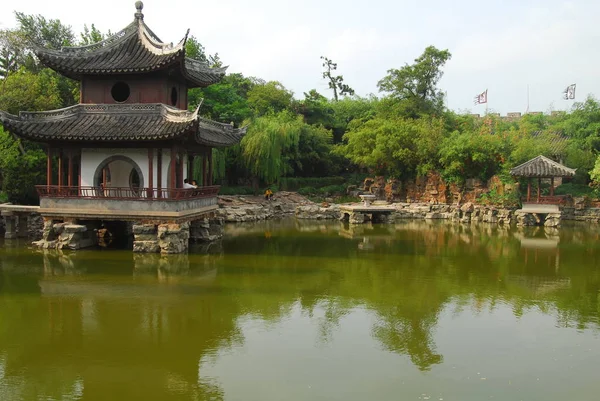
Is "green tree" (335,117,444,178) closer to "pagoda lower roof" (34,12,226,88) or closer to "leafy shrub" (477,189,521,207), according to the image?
"leafy shrub" (477,189,521,207)

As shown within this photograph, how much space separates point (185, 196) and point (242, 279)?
4523 millimetres

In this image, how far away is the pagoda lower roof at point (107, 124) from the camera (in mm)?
15077

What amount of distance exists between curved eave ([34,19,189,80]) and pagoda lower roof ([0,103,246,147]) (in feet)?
3.68

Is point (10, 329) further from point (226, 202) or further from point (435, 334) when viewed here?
point (226, 202)

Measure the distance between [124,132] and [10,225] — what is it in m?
5.98

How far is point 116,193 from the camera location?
16.5 meters

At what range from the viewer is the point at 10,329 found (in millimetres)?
A: 8328

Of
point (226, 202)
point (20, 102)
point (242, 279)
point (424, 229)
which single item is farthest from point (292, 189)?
point (242, 279)

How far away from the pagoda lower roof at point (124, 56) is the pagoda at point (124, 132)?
0.10 ft

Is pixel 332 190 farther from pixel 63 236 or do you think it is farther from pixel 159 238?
pixel 63 236

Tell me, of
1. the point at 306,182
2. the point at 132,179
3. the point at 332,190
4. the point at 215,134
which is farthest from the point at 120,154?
the point at 332,190

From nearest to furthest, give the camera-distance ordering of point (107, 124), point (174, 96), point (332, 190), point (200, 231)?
point (107, 124) < point (174, 96) < point (200, 231) < point (332, 190)

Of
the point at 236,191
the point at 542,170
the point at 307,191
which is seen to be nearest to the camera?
the point at 542,170

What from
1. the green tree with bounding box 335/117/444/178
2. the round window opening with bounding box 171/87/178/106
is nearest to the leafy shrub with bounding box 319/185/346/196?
the green tree with bounding box 335/117/444/178
